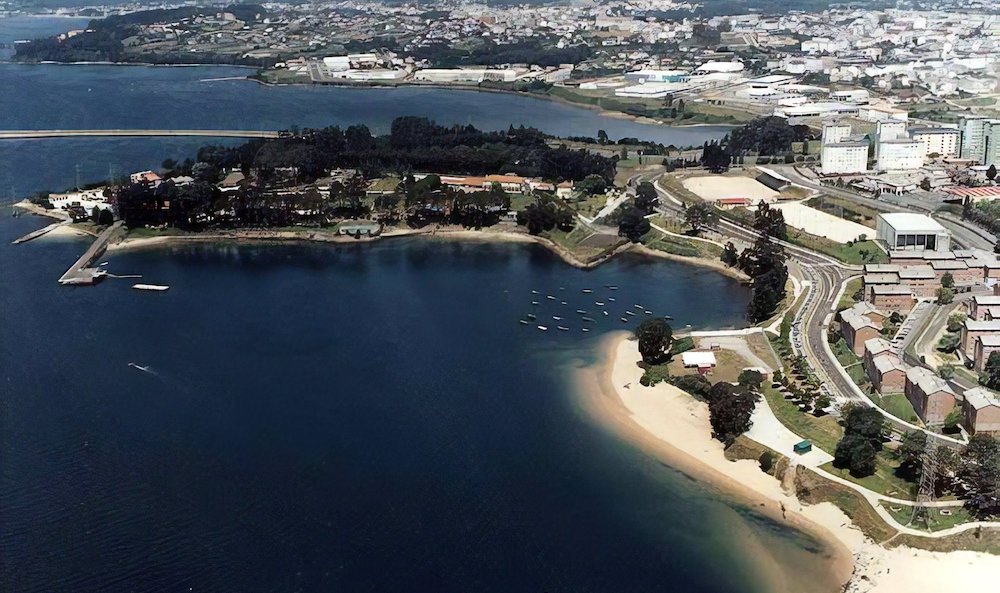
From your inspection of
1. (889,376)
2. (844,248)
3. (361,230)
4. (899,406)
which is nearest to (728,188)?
(844,248)

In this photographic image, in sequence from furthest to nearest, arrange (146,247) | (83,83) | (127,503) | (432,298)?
(83,83), (146,247), (432,298), (127,503)

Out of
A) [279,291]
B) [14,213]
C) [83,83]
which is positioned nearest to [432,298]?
[279,291]

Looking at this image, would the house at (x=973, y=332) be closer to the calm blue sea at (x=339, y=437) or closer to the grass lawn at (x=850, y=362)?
the grass lawn at (x=850, y=362)

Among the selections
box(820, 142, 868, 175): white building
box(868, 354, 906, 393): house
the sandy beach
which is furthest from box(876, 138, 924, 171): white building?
box(868, 354, 906, 393): house

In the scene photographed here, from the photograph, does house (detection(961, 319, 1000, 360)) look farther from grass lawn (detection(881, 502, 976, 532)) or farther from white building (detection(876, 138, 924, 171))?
white building (detection(876, 138, 924, 171))

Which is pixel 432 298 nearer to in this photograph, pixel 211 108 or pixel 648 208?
pixel 648 208

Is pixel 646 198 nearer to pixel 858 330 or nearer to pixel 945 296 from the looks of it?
pixel 945 296
